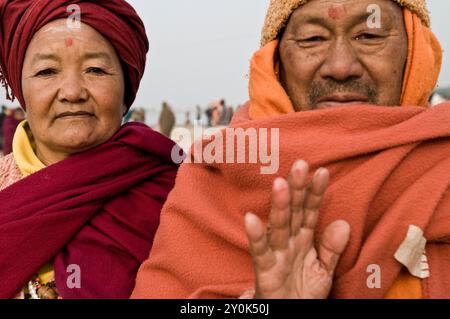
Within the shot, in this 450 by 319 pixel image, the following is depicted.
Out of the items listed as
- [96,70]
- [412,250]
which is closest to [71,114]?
[96,70]

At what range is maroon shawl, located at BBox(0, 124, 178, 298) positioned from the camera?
2.23 metres

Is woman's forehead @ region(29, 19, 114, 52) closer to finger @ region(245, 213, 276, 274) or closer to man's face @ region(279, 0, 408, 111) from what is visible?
man's face @ region(279, 0, 408, 111)

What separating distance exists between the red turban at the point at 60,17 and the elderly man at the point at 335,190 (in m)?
0.67

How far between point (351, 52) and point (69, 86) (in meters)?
1.16

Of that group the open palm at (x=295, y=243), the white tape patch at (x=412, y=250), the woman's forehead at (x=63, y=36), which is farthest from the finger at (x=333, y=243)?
the woman's forehead at (x=63, y=36)

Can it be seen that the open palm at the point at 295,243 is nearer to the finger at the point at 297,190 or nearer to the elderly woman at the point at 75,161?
the finger at the point at 297,190

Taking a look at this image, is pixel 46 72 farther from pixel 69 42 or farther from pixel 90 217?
pixel 90 217

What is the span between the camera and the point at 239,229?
203 cm

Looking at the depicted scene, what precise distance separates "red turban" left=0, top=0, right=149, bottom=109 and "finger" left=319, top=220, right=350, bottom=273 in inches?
52.8

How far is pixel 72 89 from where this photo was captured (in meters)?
2.38

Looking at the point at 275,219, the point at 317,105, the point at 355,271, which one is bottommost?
the point at 355,271
